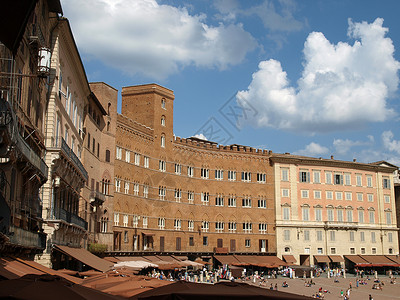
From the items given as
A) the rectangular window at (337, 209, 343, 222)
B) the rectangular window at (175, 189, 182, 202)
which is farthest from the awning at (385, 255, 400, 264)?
the rectangular window at (175, 189, 182, 202)

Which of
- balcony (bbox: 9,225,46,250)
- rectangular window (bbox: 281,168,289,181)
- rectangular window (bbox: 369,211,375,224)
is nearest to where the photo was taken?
balcony (bbox: 9,225,46,250)

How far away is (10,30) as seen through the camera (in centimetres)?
932

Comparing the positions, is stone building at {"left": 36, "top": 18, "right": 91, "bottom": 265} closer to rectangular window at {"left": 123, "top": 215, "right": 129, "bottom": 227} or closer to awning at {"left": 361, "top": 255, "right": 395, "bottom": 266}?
rectangular window at {"left": 123, "top": 215, "right": 129, "bottom": 227}

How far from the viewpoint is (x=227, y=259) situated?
68.2m

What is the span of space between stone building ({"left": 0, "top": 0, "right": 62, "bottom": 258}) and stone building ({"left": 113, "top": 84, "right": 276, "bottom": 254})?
92.6 feet

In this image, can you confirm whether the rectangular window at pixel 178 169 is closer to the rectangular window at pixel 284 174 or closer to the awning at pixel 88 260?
the rectangular window at pixel 284 174

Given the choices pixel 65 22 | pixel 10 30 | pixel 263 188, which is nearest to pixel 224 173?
pixel 263 188

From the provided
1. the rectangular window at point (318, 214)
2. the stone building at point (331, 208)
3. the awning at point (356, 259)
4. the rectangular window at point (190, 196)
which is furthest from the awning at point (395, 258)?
the rectangular window at point (190, 196)

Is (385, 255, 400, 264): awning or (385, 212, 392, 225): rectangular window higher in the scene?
(385, 212, 392, 225): rectangular window

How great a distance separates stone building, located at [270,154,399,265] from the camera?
73.9 meters

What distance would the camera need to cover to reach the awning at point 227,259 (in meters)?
67.1

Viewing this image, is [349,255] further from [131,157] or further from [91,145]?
[91,145]

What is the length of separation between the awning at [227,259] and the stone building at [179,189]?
0.82m

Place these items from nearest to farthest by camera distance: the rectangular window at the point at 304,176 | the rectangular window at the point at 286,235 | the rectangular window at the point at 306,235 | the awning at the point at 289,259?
the awning at the point at 289,259
the rectangular window at the point at 286,235
the rectangular window at the point at 306,235
the rectangular window at the point at 304,176
